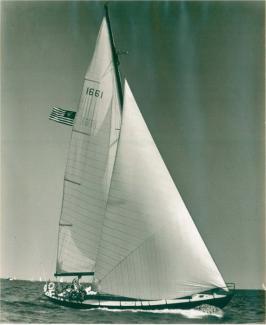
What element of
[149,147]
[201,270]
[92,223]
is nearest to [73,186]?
[92,223]

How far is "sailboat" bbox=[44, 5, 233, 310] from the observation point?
95.7ft

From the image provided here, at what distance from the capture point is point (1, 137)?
2817 centimetres

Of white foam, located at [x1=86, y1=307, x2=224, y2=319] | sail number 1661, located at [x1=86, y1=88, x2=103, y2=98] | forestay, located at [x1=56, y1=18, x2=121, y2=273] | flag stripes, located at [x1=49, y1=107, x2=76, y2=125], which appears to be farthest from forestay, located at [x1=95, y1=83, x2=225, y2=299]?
flag stripes, located at [x1=49, y1=107, x2=76, y2=125]

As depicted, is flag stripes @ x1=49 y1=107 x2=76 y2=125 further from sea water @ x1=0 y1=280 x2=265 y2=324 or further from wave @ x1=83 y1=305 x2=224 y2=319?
wave @ x1=83 y1=305 x2=224 y2=319

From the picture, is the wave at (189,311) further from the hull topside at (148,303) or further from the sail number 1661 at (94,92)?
the sail number 1661 at (94,92)

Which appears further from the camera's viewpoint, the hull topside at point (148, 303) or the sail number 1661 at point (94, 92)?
the sail number 1661 at point (94, 92)

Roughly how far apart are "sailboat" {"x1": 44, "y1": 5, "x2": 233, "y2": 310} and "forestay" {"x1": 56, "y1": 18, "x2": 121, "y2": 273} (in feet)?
0.15

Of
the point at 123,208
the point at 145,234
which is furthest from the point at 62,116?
the point at 145,234

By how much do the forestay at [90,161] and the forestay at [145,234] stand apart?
1.87m

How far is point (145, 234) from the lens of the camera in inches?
1152

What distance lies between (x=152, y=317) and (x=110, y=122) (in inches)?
353

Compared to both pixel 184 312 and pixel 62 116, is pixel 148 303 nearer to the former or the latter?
pixel 184 312

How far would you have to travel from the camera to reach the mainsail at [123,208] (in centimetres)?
2911

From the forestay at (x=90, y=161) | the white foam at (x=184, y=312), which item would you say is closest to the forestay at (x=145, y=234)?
the white foam at (x=184, y=312)
